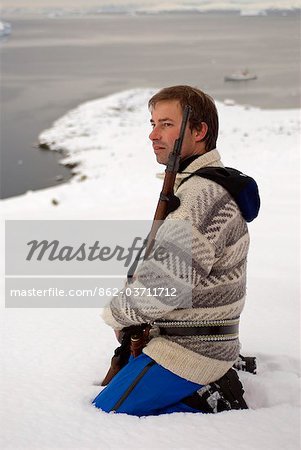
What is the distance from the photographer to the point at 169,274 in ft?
6.75

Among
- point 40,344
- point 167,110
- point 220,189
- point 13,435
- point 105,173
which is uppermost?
point 167,110

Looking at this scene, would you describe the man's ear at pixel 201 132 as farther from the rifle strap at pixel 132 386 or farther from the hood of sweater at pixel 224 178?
the rifle strap at pixel 132 386

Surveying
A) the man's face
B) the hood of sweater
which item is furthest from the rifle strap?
the man's face

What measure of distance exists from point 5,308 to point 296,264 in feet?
8.64

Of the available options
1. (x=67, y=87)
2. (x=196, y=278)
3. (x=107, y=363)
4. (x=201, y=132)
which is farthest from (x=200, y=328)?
(x=67, y=87)

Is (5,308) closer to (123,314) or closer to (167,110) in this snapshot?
(123,314)

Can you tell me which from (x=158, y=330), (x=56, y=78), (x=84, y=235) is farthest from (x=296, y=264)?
(x=56, y=78)

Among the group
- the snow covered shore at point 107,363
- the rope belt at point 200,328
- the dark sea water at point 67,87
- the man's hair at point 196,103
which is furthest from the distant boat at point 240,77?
the rope belt at point 200,328

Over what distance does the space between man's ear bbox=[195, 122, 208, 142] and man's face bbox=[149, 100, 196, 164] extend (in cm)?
1

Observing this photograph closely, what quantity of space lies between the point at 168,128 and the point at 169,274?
0.54m

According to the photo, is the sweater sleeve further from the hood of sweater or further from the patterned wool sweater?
the hood of sweater

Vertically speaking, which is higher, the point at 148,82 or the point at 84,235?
the point at 84,235

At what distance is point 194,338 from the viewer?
7.16ft

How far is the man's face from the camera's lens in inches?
83.8
